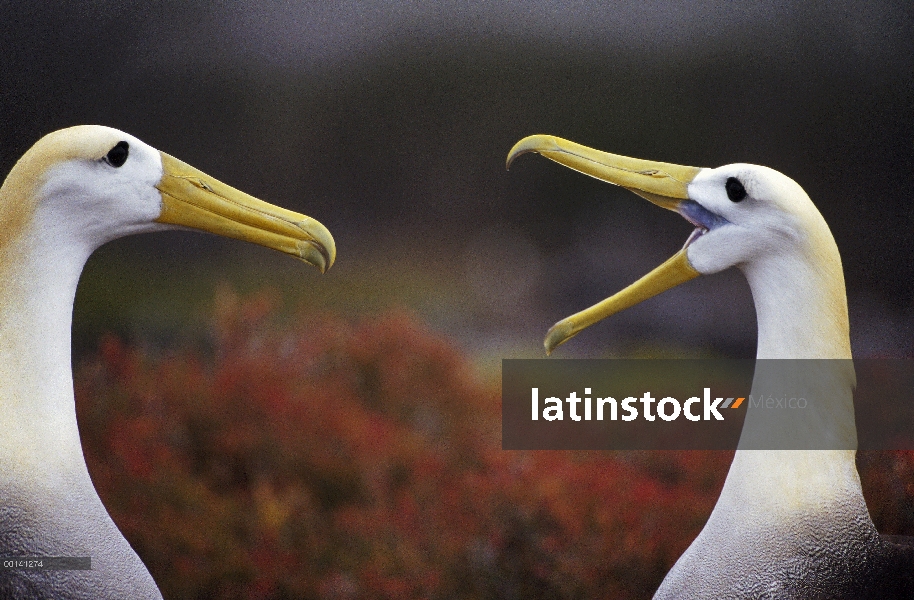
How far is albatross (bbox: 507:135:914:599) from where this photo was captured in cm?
223

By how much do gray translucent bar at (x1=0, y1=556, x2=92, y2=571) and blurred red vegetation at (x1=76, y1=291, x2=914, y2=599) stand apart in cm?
38

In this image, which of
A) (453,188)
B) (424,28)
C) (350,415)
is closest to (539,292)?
(453,188)

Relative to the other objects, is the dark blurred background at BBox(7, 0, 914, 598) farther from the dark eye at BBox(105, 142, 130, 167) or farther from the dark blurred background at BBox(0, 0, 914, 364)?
the dark eye at BBox(105, 142, 130, 167)

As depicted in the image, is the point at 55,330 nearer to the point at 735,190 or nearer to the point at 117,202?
the point at 117,202

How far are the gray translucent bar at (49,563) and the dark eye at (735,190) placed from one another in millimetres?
1661

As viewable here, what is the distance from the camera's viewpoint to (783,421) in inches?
88.5

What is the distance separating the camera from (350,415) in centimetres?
262

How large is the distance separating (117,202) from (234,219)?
26 centimetres

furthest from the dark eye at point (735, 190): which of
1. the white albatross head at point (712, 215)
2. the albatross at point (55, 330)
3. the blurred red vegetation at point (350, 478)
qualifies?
the albatross at point (55, 330)

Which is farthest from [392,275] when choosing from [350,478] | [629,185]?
[629,185]

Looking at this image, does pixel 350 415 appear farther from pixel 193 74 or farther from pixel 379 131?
pixel 193 74

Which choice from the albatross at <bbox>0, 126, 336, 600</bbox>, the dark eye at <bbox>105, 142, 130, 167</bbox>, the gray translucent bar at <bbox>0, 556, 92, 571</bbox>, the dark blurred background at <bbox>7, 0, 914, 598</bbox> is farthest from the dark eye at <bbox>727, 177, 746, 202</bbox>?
the gray translucent bar at <bbox>0, 556, 92, 571</bbox>

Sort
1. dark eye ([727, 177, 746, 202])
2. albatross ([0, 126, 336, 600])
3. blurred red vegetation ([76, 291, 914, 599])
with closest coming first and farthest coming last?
albatross ([0, 126, 336, 600])
dark eye ([727, 177, 746, 202])
blurred red vegetation ([76, 291, 914, 599])

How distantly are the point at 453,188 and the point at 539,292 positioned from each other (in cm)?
36
